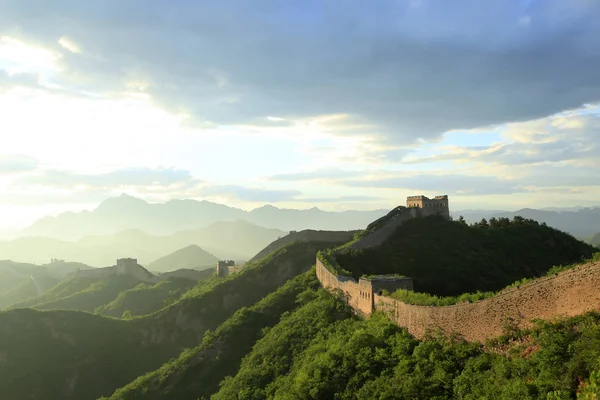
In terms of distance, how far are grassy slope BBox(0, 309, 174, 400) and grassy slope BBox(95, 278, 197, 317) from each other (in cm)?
1854

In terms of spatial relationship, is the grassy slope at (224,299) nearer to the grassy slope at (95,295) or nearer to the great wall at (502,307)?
the great wall at (502,307)

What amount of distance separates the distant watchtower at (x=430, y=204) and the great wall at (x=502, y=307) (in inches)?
1153

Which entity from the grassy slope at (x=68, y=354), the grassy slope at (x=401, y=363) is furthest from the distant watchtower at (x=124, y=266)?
the grassy slope at (x=401, y=363)

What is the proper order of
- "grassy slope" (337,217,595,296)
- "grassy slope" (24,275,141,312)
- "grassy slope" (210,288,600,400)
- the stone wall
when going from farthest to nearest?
"grassy slope" (24,275,141,312) → "grassy slope" (337,217,595,296) → the stone wall → "grassy slope" (210,288,600,400)

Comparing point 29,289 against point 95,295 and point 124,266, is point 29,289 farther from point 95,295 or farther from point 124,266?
point 95,295

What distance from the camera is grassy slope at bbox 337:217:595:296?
4341 cm

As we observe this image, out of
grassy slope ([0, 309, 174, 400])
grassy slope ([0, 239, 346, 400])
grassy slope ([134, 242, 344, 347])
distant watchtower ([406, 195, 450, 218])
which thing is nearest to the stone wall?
distant watchtower ([406, 195, 450, 218])

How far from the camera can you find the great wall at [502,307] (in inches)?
601

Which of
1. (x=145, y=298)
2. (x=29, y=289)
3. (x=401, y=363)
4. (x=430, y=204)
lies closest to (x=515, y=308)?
(x=401, y=363)

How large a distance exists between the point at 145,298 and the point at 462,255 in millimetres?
58183

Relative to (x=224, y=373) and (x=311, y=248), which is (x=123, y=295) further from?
(x=224, y=373)

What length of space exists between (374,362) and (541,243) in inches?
1499

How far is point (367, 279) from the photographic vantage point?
30766 mm

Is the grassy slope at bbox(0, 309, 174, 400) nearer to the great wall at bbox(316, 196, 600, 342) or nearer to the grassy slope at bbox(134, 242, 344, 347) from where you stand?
the grassy slope at bbox(134, 242, 344, 347)
